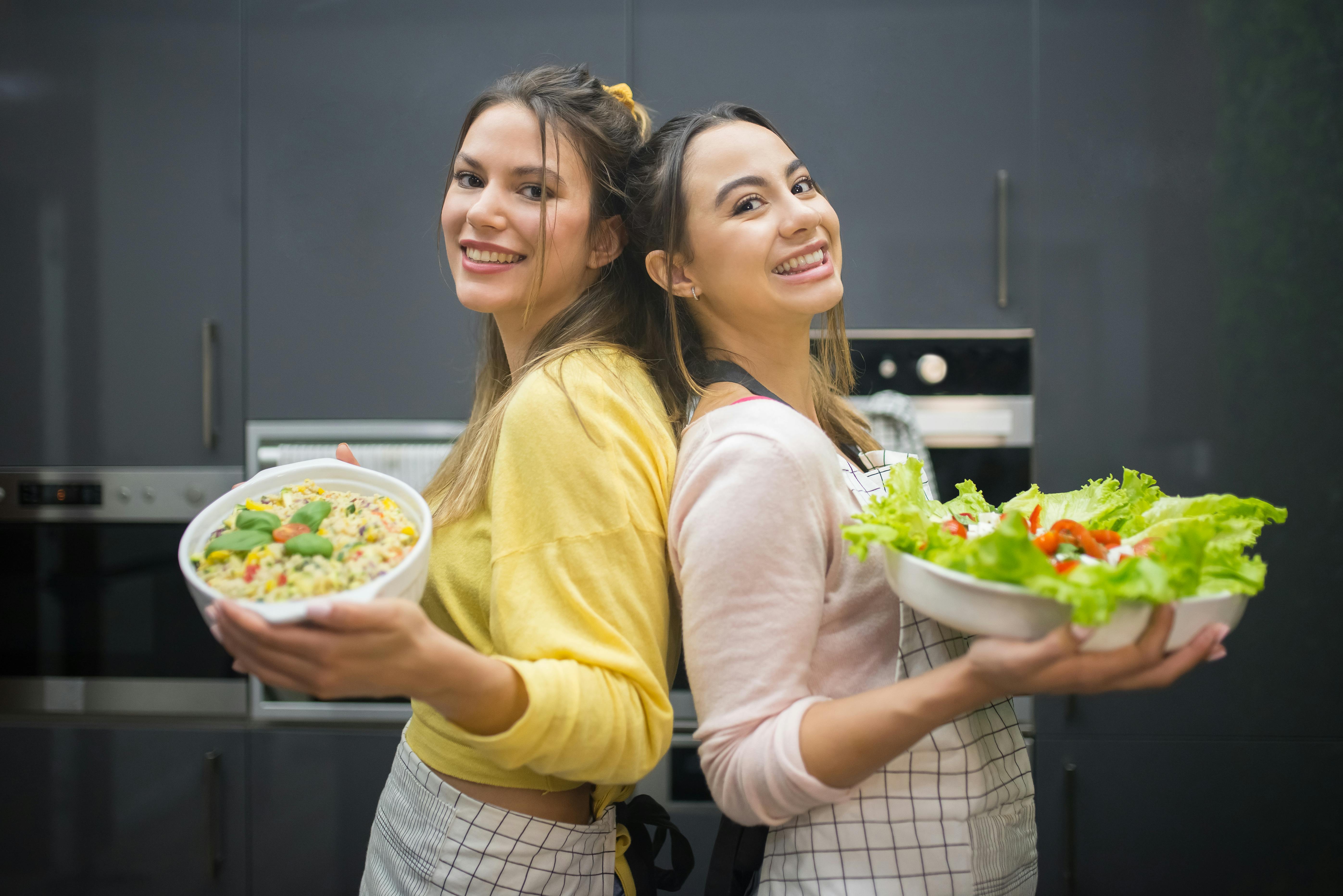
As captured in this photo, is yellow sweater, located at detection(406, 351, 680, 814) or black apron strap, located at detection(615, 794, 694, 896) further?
black apron strap, located at detection(615, 794, 694, 896)

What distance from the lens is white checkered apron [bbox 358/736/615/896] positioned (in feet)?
2.78

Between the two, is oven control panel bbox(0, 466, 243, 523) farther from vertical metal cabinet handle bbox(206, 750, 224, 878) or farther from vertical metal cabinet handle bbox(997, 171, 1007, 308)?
vertical metal cabinet handle bbox(997, 171, 1007, 308)

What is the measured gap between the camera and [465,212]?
987mm

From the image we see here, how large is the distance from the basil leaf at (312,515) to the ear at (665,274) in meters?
0.43

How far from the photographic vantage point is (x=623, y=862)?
38.2 inches

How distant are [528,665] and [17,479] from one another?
5.86 ft

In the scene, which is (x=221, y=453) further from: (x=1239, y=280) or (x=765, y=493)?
(x=1239, y=280)

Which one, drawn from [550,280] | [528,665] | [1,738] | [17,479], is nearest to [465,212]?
[550,280]

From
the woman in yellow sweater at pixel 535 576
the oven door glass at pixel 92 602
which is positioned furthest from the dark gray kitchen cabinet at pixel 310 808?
the woman in yellow sweater at pixel 535 576

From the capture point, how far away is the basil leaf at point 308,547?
0.67 m

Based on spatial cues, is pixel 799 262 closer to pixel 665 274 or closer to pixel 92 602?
pixel 665 274

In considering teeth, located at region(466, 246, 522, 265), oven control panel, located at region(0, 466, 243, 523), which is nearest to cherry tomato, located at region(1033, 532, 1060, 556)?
teeth, located at region(466, 246, 522, 265)

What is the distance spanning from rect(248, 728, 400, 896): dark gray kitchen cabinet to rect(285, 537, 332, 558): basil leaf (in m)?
1.28

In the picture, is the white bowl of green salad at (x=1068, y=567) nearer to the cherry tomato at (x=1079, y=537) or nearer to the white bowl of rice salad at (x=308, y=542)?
the cherry tomato at (x=1079, y=537)
